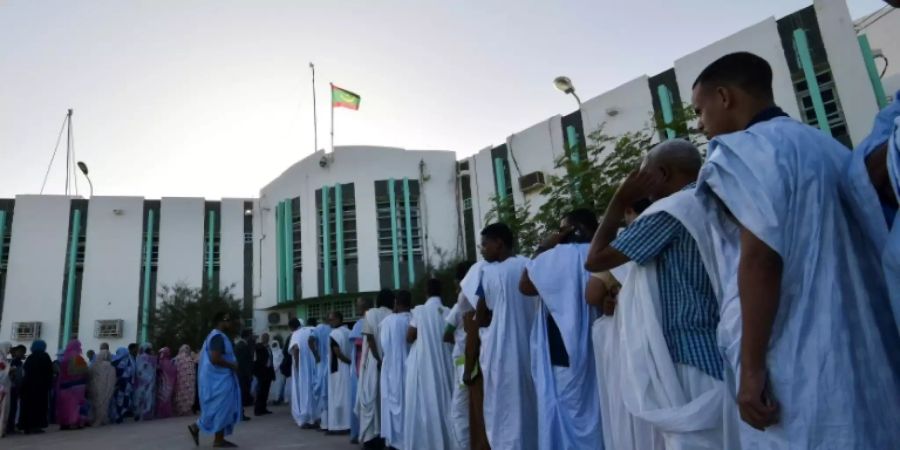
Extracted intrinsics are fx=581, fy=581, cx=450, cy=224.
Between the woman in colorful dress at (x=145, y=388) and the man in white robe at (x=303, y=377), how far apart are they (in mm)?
4963

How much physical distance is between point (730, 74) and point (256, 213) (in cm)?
2607

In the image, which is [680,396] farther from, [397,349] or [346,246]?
[346,246]

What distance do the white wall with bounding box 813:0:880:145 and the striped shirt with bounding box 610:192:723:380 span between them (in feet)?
40.7

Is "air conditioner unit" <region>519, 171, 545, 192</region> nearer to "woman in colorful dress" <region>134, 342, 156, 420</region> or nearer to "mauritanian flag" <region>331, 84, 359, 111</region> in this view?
"mauritanian flag" <region>331, 84, 359, 111</region>

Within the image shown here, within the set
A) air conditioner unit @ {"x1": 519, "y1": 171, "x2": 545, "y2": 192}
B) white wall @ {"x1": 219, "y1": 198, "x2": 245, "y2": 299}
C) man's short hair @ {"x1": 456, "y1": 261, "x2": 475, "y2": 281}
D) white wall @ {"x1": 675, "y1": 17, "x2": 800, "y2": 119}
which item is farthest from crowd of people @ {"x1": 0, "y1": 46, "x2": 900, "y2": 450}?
white wall @ {"x1": 219, "y1": 198, "x2": 245, "y2": 299}

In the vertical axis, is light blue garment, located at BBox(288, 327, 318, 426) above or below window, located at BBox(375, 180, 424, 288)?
Answer: below

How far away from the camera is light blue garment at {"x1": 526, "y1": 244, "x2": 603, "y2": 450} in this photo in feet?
Result: 10.9

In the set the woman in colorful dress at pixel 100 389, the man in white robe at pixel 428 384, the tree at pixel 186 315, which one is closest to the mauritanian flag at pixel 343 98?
the tree at pixel 186 315

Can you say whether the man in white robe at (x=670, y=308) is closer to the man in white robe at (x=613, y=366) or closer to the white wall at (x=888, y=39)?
the man in white robe at (x=613, y=366)

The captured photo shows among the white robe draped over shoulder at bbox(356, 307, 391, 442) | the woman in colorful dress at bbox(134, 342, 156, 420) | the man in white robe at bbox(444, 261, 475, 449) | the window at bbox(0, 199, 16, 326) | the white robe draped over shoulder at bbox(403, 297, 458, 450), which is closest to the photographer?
the man in white robe at bbox(444, 261, 475, 449)

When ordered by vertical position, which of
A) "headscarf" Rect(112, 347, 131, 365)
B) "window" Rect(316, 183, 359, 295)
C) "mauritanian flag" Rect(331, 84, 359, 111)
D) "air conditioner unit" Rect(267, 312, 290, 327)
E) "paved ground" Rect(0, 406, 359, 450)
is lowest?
"paved ground" Rect(0, 406, 359, 450)

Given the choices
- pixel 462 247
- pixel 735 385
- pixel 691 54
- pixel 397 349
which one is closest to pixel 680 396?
pixel 735 385

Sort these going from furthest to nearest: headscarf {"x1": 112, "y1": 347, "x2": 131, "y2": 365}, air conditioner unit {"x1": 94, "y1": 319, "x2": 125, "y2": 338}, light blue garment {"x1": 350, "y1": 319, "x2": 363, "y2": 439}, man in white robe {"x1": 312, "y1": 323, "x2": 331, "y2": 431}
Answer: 1. air conditioner unit {"x1": 94, "y1": 319, "x2": 125, "y2": 338}
2. headscarf {"x1": 112, "y1": 347, "x2": 131, "y2": 365}
3. man in white robe {"x1": 312, "y1": 323, "x2": 331, "y2": 431}
4. light blue garment {"x1": 350, "y1": 319, "x2": 363, "y2": 439}

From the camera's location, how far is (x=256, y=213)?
26.0 metres
